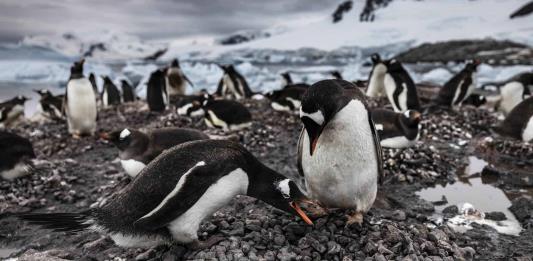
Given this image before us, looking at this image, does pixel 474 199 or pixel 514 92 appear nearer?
pixel 474 199

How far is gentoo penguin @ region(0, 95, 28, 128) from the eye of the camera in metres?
8.72

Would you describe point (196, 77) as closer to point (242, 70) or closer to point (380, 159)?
point (242, 70)

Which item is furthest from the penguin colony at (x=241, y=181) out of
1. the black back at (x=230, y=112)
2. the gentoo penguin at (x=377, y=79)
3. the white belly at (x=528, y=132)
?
the gentoo penguin at (x=377, y=79)

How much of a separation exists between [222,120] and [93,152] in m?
1.89

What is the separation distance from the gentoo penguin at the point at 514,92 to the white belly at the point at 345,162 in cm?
668

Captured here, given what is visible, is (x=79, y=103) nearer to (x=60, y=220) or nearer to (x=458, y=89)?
(x=60, y=220)

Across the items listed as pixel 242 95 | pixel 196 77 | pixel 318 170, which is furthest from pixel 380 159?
pixel 196 77

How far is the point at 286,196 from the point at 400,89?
18.8ft

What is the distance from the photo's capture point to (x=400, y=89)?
7.51 metres

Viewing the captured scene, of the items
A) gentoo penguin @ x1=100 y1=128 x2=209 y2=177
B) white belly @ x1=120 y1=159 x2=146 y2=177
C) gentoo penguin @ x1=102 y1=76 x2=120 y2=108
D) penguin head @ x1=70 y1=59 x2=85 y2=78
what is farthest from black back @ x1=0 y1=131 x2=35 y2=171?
gentoo penguin @ x1=102 y1=76 x2=120 y2=108

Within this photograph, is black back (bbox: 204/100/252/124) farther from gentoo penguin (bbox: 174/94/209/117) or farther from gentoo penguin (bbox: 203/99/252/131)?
gentoo penguin (bbox: 174/94/209/117)

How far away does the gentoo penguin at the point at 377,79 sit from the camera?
9.02m

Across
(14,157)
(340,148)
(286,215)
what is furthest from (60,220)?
(14,157)

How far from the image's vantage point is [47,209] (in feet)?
13.0
